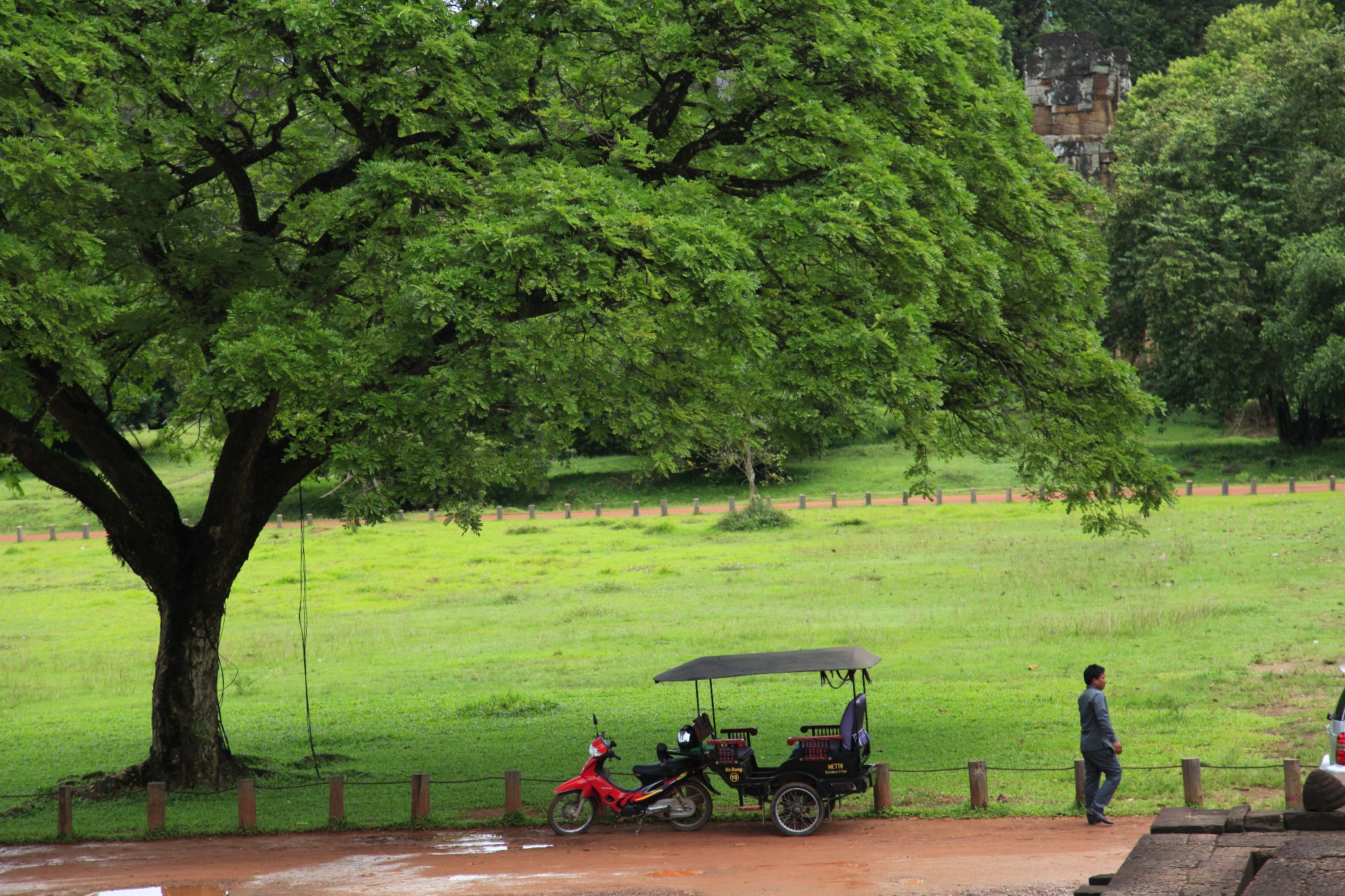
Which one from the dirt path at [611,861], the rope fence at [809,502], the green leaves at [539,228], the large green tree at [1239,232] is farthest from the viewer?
the large green tree at [1239,232]

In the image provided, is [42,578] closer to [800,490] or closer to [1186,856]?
[800,490]

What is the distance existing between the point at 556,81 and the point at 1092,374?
789cm

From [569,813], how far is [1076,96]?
202 ft

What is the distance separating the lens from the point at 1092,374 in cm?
1633

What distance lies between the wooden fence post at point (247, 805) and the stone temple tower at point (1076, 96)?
6024cm

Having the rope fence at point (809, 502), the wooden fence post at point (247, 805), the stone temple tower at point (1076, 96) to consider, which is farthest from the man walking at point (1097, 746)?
the stone temple tower at point (1076, 96)

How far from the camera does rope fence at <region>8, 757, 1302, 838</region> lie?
44.6 ft

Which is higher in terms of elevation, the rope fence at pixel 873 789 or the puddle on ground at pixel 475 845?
the rope fence at pixel 873 789

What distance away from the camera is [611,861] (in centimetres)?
1295

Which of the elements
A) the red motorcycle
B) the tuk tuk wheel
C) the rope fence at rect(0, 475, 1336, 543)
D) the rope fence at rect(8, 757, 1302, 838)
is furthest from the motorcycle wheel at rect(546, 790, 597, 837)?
the rope fence at rect(0, 475, 1336, 543)

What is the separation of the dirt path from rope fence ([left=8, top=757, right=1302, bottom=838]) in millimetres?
409

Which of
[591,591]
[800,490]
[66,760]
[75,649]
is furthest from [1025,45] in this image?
[66,760]

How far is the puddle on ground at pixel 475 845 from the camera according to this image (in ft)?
44.7

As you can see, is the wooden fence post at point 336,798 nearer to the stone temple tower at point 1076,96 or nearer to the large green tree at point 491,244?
the large green tree at point 491,244
